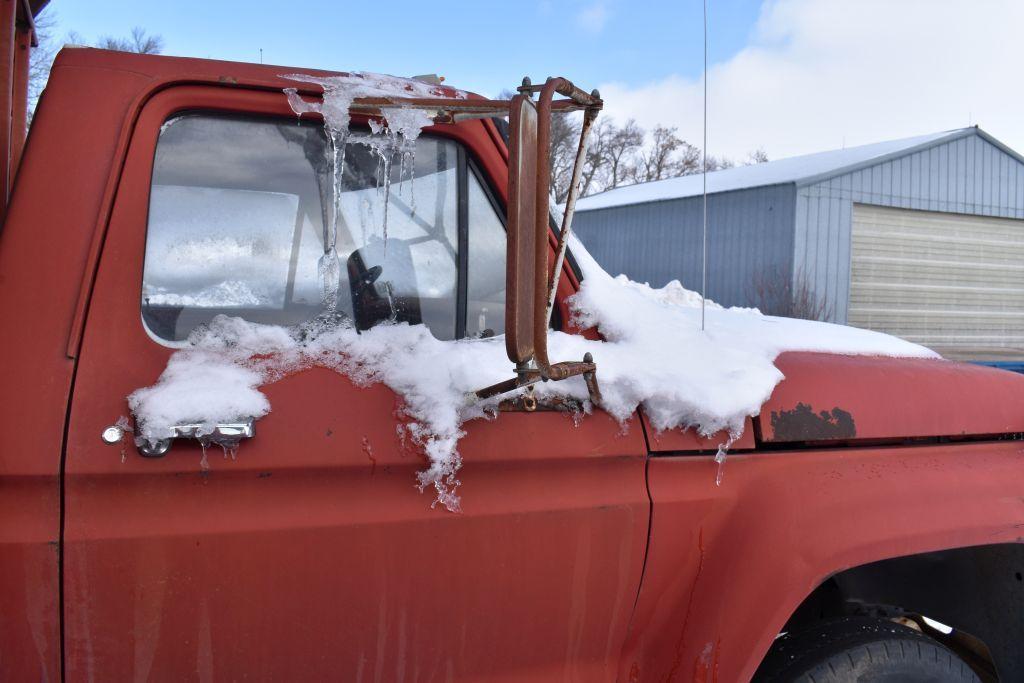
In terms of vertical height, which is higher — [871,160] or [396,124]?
[871,160]

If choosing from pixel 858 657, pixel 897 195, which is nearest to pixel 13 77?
pixel 858 657

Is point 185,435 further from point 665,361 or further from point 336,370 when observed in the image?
point 665,361

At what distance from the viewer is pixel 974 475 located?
2066 mm

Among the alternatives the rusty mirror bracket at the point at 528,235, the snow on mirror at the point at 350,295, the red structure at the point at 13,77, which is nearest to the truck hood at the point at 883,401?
the snow on mirror at the point at 350,295

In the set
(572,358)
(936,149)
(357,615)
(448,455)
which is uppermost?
(936,149)

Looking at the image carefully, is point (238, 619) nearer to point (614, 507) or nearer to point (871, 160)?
point (614, 507)

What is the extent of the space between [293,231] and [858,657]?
1.64m

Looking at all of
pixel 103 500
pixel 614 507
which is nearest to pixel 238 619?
pixel 103 500

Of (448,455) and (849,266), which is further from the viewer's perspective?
(849,266)

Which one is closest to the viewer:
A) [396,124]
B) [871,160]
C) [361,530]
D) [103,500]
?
[103,500]

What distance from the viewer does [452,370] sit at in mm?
1646

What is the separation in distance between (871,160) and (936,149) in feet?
6.42

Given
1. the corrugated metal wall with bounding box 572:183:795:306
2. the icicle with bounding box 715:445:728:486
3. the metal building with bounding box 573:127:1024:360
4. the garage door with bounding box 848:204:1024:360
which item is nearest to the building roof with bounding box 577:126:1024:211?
the metal building with bounding box 573:127:1024:360

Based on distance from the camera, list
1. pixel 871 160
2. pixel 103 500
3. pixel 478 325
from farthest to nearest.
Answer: pixel 871 160
pixel 478 325
pixel 103 500
